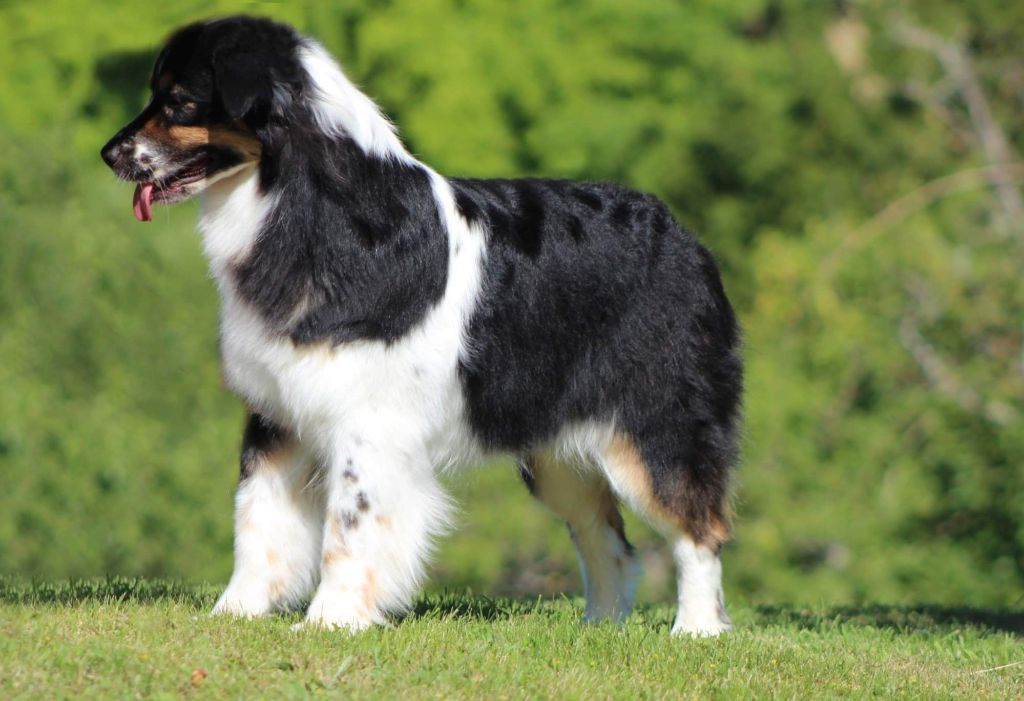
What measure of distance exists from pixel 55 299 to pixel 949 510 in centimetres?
1041

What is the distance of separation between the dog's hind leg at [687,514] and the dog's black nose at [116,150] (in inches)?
105

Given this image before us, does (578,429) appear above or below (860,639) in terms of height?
above

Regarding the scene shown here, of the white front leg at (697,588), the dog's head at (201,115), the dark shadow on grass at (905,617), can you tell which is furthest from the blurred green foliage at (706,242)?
the dog's head at (201,115)

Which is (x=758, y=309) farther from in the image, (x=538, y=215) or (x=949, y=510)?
(x=538, y=215)

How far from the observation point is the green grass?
5.43 m

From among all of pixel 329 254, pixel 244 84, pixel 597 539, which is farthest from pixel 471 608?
pixel 244 84

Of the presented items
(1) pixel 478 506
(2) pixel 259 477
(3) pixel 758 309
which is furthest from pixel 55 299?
(2) pixel 259 477

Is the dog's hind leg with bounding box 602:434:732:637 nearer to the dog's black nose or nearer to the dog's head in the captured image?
the dog's head

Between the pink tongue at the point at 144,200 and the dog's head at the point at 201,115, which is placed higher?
the dog's head at the point at 201,115

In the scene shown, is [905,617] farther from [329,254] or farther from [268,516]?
[329,254]

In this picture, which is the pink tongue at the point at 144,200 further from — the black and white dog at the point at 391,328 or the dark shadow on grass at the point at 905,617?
the dark shadow on grass at the point at 905,617

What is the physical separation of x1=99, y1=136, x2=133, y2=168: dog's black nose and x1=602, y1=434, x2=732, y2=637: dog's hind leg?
268cm

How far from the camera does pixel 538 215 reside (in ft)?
23.7

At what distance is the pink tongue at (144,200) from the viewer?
641cm
